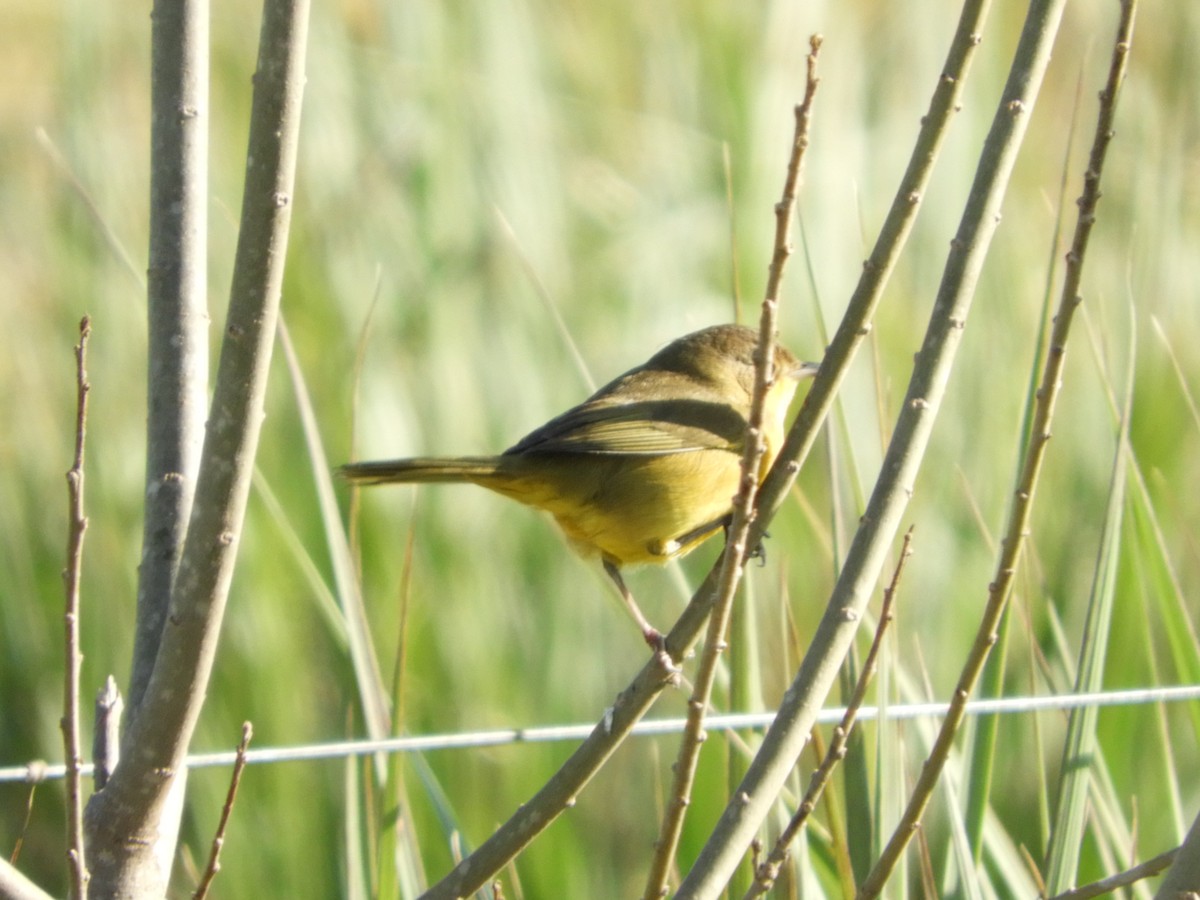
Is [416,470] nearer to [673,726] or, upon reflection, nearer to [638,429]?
[638,429]

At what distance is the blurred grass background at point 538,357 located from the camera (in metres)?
3.06

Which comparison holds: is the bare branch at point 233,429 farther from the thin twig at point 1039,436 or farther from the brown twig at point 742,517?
the thin twig at point 1039,436

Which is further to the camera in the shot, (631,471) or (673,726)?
(631,471)

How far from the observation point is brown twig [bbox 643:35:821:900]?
1226 millimetres

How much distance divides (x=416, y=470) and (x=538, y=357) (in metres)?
1.38

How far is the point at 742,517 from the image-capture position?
1310mm

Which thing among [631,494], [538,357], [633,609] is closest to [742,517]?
[633,609]

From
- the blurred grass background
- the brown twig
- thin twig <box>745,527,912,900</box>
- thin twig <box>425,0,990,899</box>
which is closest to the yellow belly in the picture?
the blurred grass background

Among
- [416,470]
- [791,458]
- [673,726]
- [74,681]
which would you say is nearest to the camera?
[74,681]

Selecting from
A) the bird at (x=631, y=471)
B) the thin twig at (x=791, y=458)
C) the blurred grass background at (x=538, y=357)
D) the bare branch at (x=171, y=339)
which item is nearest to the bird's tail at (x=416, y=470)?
the bird at (x=631, y=471)

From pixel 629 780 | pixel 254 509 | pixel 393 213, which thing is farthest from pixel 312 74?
pixel 629 780

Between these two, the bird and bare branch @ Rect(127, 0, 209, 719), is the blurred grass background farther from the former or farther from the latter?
bare branch @ Rect(127, 0, 209, 719)

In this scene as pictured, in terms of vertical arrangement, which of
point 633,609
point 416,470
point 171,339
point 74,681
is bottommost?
point 633,609

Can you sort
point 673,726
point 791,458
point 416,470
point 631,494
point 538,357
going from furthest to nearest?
point 538,357 < point 631,494 < point 416,470 < point 673,726 < point 791,458
